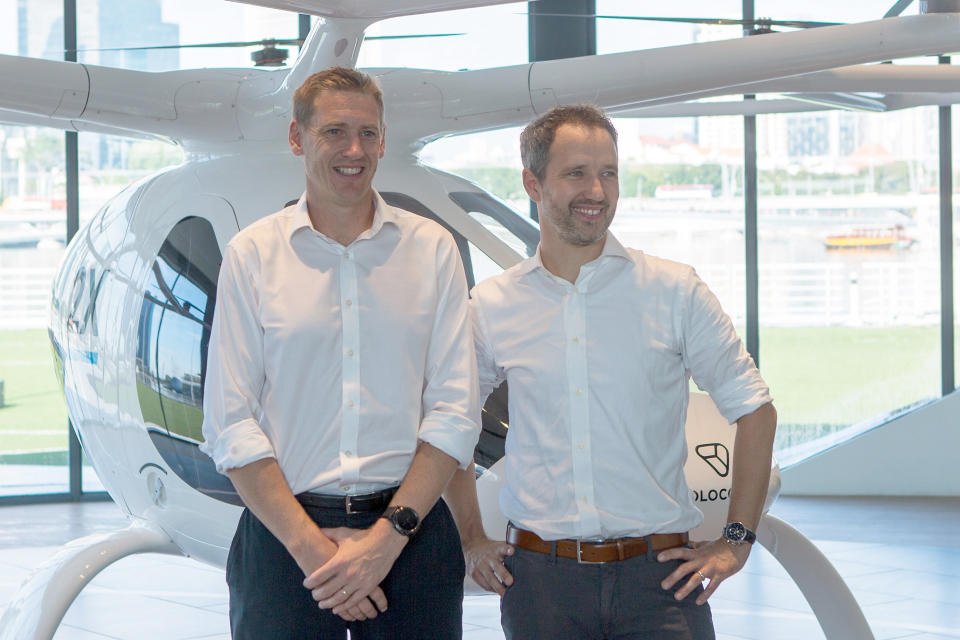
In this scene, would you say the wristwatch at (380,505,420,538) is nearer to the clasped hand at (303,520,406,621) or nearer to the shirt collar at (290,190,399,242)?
the clasped hand at (303,520,406,621)

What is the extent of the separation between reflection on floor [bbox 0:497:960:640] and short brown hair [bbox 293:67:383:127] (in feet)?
11.7

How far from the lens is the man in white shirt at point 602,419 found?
1.98 meters

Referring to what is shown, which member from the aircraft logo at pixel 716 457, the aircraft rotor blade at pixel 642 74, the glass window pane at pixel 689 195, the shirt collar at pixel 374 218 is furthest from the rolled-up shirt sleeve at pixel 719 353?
the glass window pane at pixel 689 195

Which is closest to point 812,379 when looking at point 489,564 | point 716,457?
point 716,457

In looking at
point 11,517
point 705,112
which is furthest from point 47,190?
point 705,112

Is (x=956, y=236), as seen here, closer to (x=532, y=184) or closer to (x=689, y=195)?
(x=689, y=195)

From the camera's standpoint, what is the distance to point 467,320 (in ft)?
6.90

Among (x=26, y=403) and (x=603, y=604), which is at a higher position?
(x=603, y=604)

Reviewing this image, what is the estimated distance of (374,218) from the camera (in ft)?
6.99

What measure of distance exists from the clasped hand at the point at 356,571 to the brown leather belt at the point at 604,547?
0.79 feet

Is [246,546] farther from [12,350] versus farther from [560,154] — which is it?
[12,350]

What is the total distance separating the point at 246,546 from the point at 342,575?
9.3 inches

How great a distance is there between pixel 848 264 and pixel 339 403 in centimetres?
774

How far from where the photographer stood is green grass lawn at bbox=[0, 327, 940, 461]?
29.1 feet
